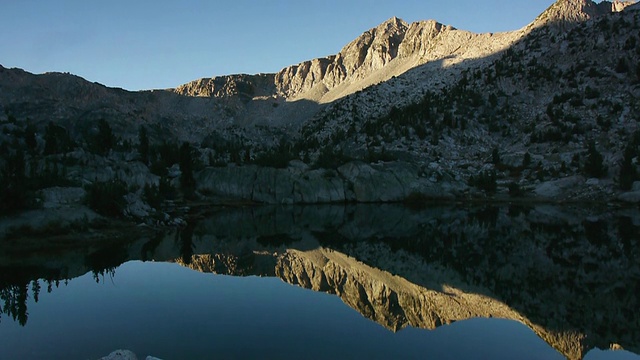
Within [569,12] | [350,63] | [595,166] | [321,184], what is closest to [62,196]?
[321,184]

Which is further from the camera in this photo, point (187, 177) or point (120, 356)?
Answer: point (187, 177)

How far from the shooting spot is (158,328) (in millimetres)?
12531

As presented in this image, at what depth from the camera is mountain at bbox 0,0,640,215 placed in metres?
51.1

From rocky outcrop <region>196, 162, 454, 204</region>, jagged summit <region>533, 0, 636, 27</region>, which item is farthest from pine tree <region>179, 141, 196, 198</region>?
jagged summit <region>533, 0, 636, 27</region>

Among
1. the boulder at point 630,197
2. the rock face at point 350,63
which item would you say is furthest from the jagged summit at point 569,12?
the rock face at point 350,63

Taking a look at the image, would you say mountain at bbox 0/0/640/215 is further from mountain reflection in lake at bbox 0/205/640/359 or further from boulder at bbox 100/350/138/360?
boulder at bbox 100/350/138/360

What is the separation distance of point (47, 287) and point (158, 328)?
6867 millimetres

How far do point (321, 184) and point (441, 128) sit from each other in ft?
93.6

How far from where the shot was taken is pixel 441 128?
7456 centimetres

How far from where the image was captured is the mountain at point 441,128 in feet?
168

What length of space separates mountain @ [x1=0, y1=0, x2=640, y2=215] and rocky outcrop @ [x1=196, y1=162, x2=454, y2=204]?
0.41 ft

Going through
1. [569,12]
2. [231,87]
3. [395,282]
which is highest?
[569,12]

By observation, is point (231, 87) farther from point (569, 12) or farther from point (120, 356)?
point (120, 356)

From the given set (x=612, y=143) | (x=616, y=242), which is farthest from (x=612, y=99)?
(x=616, y=242)
